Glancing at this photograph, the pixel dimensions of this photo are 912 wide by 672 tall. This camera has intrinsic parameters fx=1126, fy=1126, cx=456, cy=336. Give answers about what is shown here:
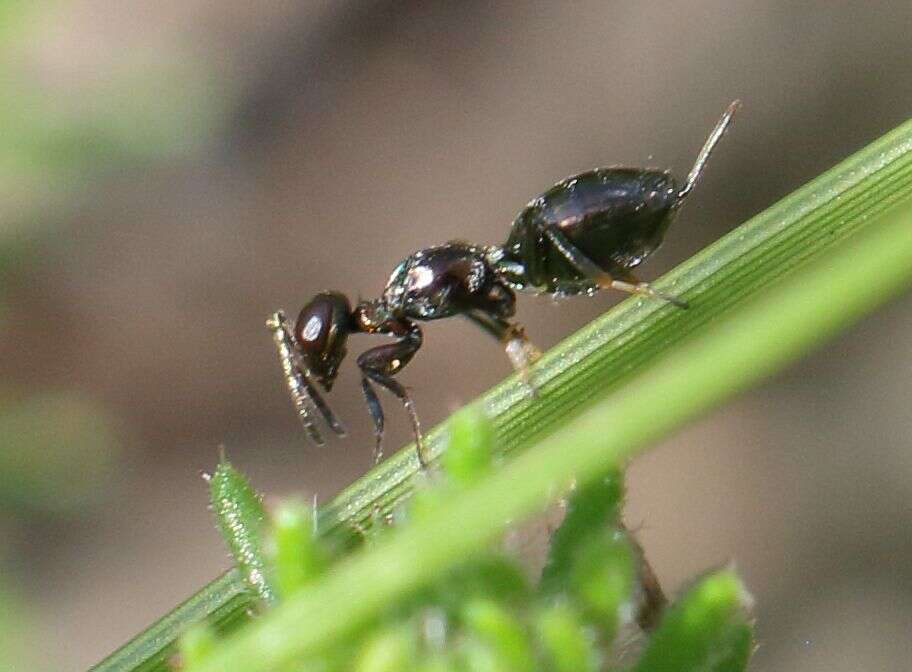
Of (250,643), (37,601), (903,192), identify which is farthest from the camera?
(37,601)

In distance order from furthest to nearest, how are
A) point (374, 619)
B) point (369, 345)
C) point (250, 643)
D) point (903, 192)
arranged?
point (369, 345), point (903, 192), point (374, 619), point (250, 643)

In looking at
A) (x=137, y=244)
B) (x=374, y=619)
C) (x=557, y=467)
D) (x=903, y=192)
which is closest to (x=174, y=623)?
(x=374, y=619)

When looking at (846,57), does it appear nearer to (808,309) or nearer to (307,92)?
(307,92)

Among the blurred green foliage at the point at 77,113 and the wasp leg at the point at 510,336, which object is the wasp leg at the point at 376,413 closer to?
the wasp leg at the point at 510,336

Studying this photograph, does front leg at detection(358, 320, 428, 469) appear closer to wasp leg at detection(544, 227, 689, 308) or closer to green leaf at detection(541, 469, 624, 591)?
wasp leg at detection(544, 227, 689, 308)

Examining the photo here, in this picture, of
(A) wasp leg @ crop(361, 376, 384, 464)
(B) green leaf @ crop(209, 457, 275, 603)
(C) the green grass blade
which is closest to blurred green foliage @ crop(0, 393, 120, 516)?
(A) wasp leg @ crop(361, 376, 384, 464)

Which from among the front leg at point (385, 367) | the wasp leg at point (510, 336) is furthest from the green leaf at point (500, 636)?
the front leg at point (385, 367)

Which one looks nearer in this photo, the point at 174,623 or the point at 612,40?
the point at 174,623
